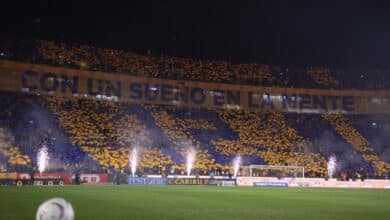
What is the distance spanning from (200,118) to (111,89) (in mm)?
11645

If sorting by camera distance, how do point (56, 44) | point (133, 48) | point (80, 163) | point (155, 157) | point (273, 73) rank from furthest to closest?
point (273, 73) → point (133, 48) → point (56, 44) → point (155, 157) → point (80, 163)

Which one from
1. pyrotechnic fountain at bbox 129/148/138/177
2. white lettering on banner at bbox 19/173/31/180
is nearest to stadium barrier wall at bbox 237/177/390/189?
pyrotechnic fountain at bbox 129/148/138/177

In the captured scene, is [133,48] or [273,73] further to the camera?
[273,73]

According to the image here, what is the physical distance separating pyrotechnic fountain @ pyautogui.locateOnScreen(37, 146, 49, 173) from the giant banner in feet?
33.9

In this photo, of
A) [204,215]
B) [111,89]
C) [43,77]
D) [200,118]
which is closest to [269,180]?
[200,118]

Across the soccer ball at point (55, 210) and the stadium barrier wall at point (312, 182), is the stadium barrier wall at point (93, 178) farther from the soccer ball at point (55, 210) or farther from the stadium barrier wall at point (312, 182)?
the soccer ball at point (55, 210)

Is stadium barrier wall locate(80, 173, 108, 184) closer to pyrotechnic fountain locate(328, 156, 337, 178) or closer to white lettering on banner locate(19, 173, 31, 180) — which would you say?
white lettering on banner locate(19, 173, 31, 180)

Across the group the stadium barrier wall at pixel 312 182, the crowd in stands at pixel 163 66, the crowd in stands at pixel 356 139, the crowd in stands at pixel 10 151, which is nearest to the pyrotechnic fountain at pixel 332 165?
the crowd in stands at pixel 356 139

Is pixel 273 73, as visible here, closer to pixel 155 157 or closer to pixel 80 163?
pixel 155 157

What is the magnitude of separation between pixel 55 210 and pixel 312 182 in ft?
155

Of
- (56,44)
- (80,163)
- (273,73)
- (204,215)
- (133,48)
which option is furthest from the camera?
(273,73)

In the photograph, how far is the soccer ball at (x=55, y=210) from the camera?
627 cm

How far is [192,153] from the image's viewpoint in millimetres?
59094

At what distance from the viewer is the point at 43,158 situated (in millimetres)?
48094
